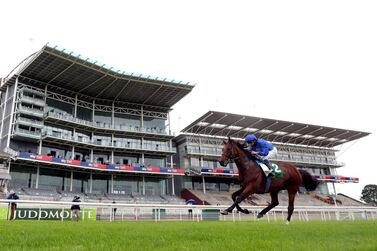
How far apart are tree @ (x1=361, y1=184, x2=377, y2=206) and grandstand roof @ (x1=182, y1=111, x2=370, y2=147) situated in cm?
2989

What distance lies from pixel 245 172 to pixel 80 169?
4177 cm

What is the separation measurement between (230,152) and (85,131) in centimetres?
4479

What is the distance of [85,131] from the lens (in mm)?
50406

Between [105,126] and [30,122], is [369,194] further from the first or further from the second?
[30,122]

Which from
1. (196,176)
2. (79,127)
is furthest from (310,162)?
(79,127)

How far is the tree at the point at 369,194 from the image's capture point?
295 feet

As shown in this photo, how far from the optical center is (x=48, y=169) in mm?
44375

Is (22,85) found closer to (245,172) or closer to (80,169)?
(80,169)

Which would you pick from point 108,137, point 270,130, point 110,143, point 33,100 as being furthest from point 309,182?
point 270,130

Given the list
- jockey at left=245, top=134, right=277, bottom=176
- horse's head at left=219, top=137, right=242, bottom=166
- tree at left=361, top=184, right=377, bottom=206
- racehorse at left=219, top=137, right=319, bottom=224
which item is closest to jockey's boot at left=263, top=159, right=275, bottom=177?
jockey at left=245, top=134, right=277, bottom=176

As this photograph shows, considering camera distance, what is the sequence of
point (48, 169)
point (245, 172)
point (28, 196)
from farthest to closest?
point (48, 169), point (28, 196), point (245, 172)

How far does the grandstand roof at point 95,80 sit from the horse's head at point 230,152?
125 feet

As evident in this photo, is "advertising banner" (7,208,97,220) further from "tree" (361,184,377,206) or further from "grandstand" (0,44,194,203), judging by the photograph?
"tree" (361,184,377,206)

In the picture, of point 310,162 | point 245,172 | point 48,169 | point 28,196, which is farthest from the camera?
point 310,162
